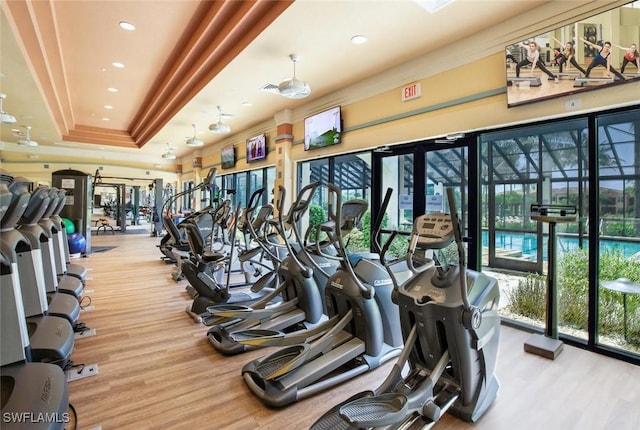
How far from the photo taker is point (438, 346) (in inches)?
81.0

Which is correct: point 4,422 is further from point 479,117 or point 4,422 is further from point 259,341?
point 479,117

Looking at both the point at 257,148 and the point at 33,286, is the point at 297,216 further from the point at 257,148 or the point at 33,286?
the point at 257,148

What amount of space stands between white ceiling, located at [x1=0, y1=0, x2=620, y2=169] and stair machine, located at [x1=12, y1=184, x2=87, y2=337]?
2235 mm

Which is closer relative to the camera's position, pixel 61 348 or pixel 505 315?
pixel 61 348

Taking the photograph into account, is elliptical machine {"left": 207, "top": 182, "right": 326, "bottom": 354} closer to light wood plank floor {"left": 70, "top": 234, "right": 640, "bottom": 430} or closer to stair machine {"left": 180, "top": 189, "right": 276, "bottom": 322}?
light wood plank floor {"left": 70, "top": 234, "right": 640, "bottom": 430}

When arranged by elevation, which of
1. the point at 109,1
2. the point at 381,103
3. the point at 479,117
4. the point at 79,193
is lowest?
the point at 79,193

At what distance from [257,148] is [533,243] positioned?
6.71 metres

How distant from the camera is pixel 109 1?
3.92m

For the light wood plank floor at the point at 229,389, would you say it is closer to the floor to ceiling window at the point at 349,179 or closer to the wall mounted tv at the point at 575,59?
the wall mounted tv at the point at 575,59

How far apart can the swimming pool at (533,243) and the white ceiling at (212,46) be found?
7.31 ft

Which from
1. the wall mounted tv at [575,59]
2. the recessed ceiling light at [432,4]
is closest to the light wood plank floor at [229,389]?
the wall mounted tv at [575,59]

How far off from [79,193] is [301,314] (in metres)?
7.47

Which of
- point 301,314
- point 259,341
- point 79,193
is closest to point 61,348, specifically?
point 259,341

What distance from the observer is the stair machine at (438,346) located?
72.9 inches
